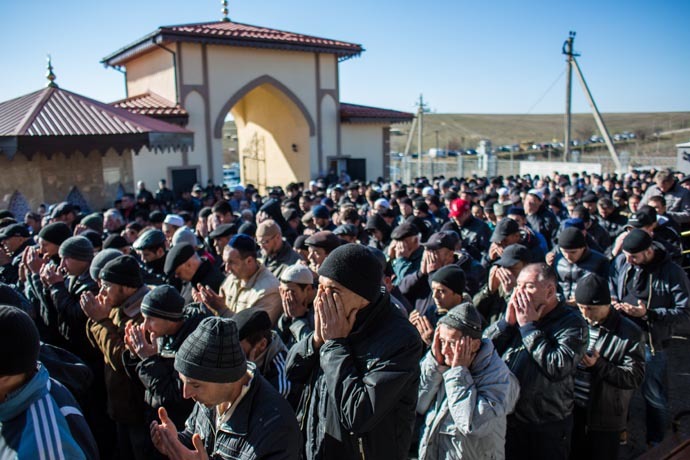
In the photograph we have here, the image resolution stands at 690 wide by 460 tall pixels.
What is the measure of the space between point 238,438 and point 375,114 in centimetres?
2050

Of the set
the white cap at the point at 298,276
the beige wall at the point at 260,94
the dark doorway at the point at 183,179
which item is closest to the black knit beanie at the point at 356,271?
the white cap at the point at 298,276

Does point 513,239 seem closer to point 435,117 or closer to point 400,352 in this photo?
point 400,352

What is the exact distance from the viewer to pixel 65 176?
11.0 meters

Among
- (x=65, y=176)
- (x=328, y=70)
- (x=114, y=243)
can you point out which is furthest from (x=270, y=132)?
(x=114, y=243)

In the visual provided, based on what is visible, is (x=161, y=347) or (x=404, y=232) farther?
(x=404, y=232)

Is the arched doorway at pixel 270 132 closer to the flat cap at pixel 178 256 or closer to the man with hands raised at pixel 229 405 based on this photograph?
the flat cap at pixel 178 256

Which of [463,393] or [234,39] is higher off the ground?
[234,39]

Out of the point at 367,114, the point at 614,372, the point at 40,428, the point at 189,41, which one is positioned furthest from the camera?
the point at 367,114

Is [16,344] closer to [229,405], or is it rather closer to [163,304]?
[229,405]

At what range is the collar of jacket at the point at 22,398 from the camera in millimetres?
1901

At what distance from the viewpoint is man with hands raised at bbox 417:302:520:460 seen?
8.85 feet

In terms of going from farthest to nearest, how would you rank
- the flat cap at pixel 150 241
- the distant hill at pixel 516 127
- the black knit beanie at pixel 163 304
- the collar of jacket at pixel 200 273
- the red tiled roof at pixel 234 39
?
the distant hill at pixel 516 127 < the red tiled roof at pixel 234 39 < the flat cap at pixel 150 241 < the collar of jacket at pixel 200 273 < the black knit beanie at pixel 163 304

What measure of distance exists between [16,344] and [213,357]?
0.72 metres

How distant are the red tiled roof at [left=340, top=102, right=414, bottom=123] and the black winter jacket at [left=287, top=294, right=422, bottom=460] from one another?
64.4ft
